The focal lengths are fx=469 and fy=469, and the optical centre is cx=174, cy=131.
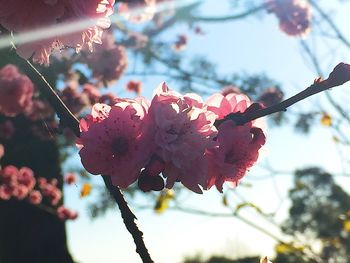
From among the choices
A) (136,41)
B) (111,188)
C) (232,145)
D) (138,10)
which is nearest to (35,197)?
(138,10)

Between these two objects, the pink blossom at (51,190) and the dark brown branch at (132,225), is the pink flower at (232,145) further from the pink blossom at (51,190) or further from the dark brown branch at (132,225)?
the pink blossom at (51,190)

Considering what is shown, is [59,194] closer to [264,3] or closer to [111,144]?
[264,3]

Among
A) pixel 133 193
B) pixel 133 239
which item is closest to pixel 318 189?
pixel 133 193

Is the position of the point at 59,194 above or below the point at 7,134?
below

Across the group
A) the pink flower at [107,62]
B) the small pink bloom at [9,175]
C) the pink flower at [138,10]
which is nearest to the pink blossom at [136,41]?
the pink flower at [107,62]

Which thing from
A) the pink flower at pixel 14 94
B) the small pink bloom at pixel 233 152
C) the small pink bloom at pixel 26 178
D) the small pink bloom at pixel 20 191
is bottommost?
the small pink bloom at pixel 233 152

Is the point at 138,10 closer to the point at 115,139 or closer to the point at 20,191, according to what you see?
the point at 20,191
